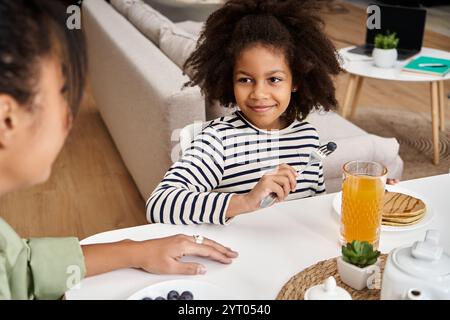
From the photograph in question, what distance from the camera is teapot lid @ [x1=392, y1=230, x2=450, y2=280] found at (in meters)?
0.77

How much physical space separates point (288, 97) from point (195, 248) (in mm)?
568

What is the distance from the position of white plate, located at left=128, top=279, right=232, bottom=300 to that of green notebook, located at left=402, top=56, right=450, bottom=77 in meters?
2.40

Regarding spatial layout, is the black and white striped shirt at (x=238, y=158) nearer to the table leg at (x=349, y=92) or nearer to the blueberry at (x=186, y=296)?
the blueberry at (x=186, y=296)

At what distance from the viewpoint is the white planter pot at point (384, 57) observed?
120 inches

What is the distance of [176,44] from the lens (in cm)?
243

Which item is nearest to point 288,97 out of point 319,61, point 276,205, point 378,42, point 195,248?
point 319,61

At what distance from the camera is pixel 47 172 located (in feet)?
2.37

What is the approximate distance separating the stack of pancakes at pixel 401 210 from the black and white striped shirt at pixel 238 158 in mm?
312

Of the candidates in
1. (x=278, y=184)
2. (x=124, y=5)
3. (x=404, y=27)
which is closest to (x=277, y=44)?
(x=278, y=184)

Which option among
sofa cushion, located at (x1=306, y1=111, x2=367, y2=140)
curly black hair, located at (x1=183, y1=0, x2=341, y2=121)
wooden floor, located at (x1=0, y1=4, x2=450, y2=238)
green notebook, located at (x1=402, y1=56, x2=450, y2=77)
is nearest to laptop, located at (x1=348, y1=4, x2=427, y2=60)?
green notebook, located at (x1=402, y1=56, x2=450, y2=77)

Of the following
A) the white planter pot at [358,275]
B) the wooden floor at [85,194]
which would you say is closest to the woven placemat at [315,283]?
the white planter pot at [358,275]

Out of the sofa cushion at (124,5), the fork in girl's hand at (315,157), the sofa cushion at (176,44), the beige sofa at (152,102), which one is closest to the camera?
the fork in girl's hand at (315,157)

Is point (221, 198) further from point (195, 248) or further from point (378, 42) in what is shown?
point (378, 42)

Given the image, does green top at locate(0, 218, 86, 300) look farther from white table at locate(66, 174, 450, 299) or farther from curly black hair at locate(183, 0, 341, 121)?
curly black hair at locate(183, 0, 341, 121)
